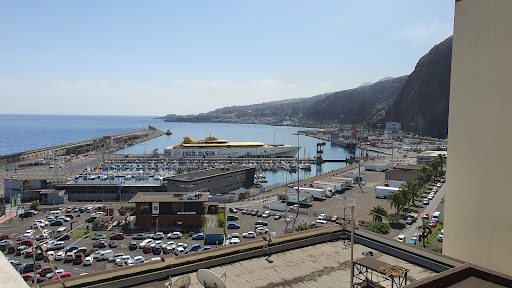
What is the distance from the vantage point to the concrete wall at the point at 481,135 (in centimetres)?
466

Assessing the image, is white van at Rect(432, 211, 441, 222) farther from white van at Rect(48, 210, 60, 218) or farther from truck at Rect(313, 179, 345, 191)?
white van at Rect(48, 210, 60, 218)

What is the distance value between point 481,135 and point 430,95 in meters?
78.9

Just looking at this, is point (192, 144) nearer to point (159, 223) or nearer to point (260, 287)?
point (159, 223)

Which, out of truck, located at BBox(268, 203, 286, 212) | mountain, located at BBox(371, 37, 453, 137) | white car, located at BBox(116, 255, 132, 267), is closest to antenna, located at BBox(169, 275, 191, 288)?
white car, located at BBox(116, 255, 132, 267)

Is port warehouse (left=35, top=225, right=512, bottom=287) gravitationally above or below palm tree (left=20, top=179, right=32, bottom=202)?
above

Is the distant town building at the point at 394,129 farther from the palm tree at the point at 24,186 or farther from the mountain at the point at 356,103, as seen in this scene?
the palm tree at the point at 24,186

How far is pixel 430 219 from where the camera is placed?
708 inches

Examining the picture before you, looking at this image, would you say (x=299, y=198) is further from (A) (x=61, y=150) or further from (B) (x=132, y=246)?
(A) (x=61, y=150)

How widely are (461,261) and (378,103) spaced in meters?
131

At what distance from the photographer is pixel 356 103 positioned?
13838 centimetres

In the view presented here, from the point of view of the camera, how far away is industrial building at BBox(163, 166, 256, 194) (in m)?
22.2

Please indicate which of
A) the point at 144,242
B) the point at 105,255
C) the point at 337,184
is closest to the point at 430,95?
the point at 337,184

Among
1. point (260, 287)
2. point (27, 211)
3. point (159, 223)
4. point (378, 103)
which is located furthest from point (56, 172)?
point (378, 103)

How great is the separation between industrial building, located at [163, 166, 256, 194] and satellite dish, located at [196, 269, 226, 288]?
1822 centimetres
